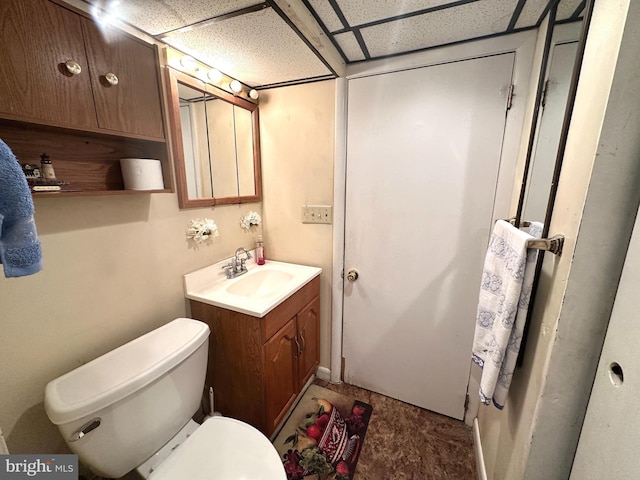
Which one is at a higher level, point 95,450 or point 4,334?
point 4,334

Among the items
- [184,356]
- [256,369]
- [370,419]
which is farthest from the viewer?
[370,419]

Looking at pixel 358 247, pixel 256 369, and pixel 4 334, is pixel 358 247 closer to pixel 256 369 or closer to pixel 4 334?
pixel 256 369

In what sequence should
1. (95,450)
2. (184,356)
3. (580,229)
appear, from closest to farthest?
1. (580,229)
2. (95,450)
3. (184,356)

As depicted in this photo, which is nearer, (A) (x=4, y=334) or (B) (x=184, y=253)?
(A) (x=4, y=334)

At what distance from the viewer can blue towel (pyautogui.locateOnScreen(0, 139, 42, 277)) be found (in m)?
0.43

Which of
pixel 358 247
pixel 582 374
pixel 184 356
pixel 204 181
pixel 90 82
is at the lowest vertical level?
pixel 184 356

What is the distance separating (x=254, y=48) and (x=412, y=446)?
2.21 metres

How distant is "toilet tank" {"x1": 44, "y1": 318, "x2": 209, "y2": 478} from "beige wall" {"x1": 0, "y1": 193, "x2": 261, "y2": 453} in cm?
13

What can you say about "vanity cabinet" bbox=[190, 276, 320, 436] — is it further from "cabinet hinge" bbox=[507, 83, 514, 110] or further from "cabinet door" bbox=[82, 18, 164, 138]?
"cabinet hinge" bbox=[507, 83, 514, 110]

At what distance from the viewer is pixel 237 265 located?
1.57 m

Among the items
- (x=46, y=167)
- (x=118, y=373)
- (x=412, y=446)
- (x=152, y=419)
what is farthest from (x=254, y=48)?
(x=412, y=446)

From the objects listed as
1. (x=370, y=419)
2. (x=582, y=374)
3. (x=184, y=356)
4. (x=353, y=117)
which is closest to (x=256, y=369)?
(x=184, y=356)

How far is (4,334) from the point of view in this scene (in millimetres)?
768

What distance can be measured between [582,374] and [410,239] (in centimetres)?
87
